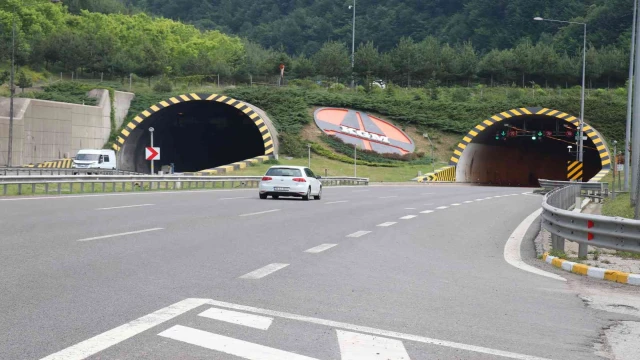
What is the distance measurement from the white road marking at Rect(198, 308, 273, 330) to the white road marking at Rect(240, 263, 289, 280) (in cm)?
219

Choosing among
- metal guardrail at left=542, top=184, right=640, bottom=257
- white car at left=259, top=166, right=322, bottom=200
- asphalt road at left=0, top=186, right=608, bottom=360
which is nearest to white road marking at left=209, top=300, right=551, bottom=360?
A: asphalt road at left=0, top=186, right=608, bottom=360

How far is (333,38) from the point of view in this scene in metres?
148

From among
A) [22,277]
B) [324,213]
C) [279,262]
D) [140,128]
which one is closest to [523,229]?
[324,213]

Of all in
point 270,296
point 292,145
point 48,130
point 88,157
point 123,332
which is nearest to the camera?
point 123,332

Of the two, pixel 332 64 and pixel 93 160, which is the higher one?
pixel 332 64

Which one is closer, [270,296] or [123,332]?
[123,332]

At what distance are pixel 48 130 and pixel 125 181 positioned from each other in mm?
26512

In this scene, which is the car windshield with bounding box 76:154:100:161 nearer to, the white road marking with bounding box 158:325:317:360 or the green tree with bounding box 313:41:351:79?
the white road marking with bounding box 158:325:317:360

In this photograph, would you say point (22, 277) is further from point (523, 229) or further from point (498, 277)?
point (523, 229)

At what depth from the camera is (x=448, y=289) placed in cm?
921

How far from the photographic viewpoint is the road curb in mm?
10406

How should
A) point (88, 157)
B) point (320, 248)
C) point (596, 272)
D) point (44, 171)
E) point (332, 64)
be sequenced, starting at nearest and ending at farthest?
point (596, 272) < point (320, 248) < point (44, 171) < point (88, 157) < point (332, 64)

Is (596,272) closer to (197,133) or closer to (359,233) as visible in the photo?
(359,233)

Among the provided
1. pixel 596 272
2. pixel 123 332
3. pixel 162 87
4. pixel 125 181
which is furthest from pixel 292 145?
pixel 123 332
